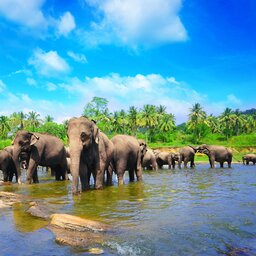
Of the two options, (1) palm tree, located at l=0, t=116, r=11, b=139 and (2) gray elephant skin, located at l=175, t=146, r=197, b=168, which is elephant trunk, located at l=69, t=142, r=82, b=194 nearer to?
(2) gray elephant skin, located at l=175, t=146, r=197, b=168

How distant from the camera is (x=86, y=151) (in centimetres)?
1144

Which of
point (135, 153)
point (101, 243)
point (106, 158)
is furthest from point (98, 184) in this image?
point (101, 243)

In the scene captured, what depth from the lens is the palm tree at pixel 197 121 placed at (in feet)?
A: 303

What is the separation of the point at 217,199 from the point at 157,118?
89.8 meters

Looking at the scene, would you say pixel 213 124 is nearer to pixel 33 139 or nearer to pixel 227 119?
pixel 227 119


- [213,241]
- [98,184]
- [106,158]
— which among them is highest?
[106,158]

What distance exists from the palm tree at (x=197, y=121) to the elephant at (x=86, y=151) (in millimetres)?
81147

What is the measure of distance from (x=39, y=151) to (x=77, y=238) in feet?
36.3

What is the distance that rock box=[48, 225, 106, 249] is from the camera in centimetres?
502

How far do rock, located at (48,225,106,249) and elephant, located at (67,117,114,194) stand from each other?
4.54 m

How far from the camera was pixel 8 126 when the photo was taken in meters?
92.4

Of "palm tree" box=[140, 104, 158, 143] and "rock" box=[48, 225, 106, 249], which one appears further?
"palm tree" box=[140, 104, 158, 143]

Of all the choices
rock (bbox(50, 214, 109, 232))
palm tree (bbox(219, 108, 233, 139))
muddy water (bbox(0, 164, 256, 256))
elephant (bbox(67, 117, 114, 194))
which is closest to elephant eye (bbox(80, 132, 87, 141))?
elephant (bbox(67, 117, 114, 194))

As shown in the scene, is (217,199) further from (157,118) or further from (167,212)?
(157,118)
